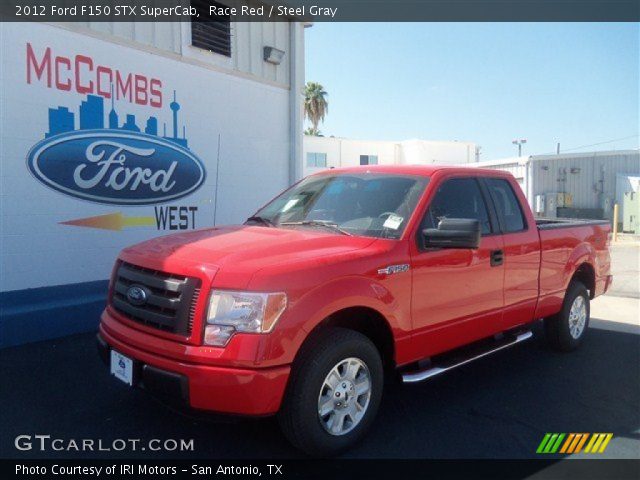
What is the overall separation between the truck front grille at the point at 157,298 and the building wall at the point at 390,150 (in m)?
34.0

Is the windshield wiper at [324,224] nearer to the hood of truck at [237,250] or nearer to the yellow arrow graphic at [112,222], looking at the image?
the hood of truck at [237,250]

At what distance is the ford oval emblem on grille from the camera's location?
11.0 feet

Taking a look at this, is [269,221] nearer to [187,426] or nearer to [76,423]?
[187,426]

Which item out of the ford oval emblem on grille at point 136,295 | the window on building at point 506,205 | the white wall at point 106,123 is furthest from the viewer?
the white wall at point 106,123

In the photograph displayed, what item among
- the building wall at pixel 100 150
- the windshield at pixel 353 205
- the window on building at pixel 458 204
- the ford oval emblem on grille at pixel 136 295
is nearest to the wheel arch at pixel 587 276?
the window on building at pixel 458 204

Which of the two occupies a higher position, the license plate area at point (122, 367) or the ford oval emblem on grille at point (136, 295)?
the ford oval emblem on grille at point (136, 295)

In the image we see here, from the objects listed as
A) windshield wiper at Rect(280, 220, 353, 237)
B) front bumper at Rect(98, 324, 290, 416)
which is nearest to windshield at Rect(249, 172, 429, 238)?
windshield wiper at Rect(280, 220, 353, 237)

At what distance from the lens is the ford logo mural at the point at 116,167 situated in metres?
6.12

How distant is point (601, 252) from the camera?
6.23 metres

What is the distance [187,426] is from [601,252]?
498 cm

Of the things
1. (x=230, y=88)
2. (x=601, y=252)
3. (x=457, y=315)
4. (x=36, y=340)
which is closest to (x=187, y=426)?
(x=457, y=315)

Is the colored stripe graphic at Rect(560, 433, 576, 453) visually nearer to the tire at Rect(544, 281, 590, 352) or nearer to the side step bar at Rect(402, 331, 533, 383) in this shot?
the side step bar at Rect(402, 331, 533, 383)

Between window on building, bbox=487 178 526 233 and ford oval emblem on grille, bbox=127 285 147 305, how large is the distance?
3120 millimetres

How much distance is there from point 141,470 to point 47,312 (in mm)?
3106
